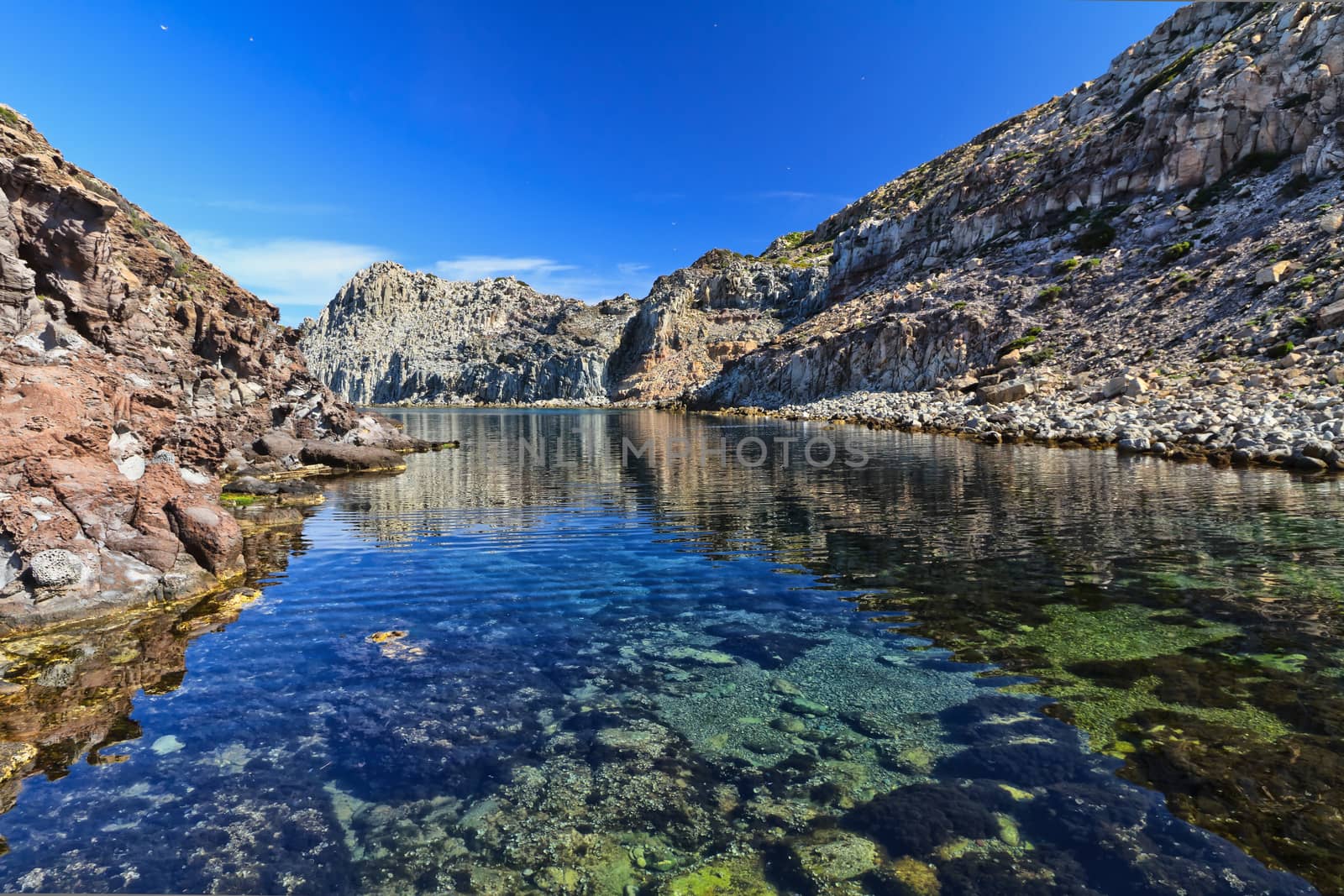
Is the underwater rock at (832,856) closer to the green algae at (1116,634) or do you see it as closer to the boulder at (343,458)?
the green algae at (1116,634)

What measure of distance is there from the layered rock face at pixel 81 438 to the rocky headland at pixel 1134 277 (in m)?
41.6

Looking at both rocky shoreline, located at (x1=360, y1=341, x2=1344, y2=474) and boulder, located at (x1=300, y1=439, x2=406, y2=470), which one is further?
boulder, located at (x1=300, y1=439, x2=406, y2=470)

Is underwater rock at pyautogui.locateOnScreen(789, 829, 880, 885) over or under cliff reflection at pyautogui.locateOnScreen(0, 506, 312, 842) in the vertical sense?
under

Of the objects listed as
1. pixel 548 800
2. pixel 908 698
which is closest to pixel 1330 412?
pixel 908 698

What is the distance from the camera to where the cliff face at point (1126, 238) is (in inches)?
2103

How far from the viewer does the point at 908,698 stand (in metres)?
8.95

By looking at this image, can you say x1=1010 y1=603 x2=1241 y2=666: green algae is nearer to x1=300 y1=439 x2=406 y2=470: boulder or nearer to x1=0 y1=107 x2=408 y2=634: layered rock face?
x1=0 y1=107 x2=408 y2=634: layered rock face

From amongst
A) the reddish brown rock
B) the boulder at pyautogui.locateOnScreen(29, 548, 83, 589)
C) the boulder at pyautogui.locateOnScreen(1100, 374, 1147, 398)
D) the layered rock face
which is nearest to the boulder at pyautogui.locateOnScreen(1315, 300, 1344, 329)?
the boulder at pyautogui.locateOnScreen(1100, 374, 1147, 398)

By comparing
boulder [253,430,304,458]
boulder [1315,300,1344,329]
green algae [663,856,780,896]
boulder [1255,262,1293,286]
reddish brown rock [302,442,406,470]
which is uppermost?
boulder [1255,262,1293,286]

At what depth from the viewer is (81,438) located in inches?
535

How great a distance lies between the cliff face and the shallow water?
132 feet

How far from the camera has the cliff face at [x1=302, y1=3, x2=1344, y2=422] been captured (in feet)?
175

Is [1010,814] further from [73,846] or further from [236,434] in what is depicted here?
[236,434]

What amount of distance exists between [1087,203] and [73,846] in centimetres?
10920
